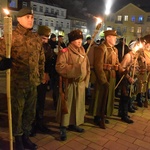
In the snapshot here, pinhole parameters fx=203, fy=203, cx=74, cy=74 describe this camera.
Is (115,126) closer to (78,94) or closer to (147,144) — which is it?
(147,144)

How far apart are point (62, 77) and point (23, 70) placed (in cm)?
100

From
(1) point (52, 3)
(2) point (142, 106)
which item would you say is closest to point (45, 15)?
(1) point (52, 3)

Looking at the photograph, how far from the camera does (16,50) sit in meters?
3.06

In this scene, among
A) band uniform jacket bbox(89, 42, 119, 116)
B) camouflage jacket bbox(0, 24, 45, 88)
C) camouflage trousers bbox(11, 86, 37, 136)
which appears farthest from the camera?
band uniform jacket bbox(89, 42, 119, 116)

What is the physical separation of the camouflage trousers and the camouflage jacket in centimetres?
13

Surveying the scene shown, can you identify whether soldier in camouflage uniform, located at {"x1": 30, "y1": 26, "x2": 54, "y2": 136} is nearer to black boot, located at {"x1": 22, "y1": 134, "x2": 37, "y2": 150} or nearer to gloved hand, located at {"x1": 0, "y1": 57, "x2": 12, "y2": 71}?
black boot, located at {"x1": 22, "y1": 134, "x2": 37, "y2": 150}

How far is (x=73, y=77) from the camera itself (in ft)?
12.7

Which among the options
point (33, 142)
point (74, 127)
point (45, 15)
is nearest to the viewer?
point (33, 142)

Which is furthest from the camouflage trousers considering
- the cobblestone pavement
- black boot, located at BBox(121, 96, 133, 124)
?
black boot, located at BBox(121, 96, 133, 124)

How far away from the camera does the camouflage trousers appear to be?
3.21 m

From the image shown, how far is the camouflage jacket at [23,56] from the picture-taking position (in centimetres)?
306

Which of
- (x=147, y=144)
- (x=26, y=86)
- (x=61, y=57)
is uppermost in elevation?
(x=61, y=57)

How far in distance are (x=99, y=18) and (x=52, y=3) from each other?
53.4m

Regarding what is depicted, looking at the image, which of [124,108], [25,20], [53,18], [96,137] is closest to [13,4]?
[53,18]
